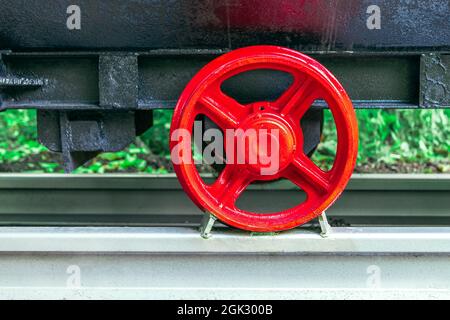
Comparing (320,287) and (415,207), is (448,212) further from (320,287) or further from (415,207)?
(320,287)

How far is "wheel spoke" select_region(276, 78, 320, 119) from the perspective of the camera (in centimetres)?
238

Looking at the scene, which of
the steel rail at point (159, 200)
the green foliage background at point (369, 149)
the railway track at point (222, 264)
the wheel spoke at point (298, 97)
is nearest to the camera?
the railway track at point (222, 264)

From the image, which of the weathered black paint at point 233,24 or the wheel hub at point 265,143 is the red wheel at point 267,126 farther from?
the weathered black paint at point 233,24

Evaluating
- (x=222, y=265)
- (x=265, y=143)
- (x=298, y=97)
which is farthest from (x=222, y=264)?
(x=298, y=97)

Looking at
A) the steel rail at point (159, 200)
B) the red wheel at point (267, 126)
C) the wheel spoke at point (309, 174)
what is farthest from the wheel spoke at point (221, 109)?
the steel rail at point (159, 200)

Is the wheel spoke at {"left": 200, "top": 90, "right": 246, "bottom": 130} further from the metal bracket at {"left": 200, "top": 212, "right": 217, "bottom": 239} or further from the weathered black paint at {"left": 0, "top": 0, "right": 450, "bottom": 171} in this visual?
the metal bracket at {"left": 200, "top": 212, "right": 217, "bottom": 239}

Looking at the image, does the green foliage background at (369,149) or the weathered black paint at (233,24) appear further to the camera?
the green foliage background at (369,149)

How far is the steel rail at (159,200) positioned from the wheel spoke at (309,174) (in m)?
1.22

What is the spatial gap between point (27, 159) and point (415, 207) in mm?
3897

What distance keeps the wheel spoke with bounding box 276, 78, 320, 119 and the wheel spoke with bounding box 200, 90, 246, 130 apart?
0.17 meters

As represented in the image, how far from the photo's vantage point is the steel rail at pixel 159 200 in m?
3.74

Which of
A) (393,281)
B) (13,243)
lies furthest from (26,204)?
(393,281)

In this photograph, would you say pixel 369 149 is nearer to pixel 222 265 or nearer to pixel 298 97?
pixel 298 97

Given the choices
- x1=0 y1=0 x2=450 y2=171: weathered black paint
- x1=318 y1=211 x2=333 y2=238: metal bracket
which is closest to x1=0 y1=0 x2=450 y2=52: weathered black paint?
x1=0 y1=0 x2=450 y2=171: weathered black paint
